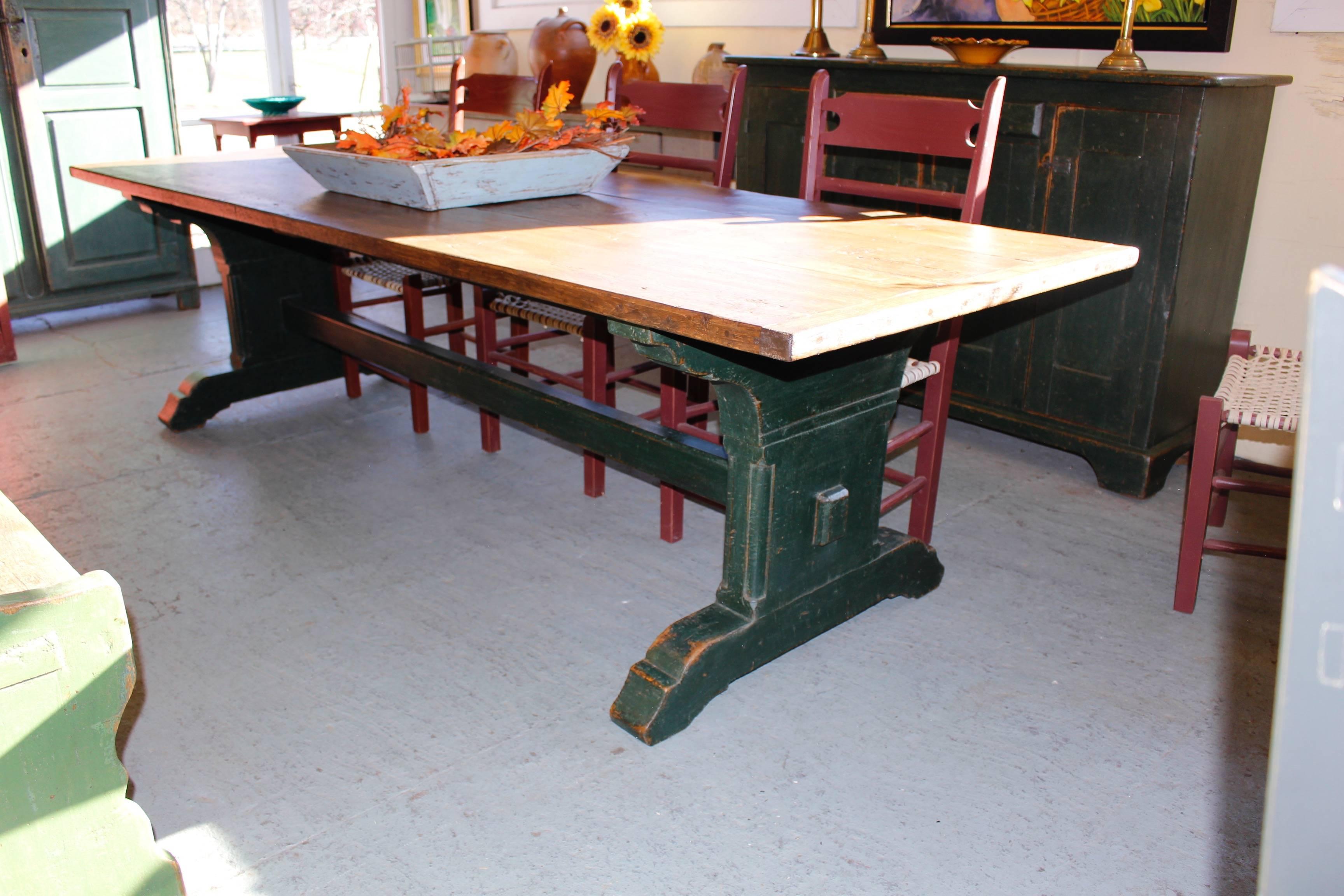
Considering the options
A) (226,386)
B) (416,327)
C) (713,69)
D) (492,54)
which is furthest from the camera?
(492,54)

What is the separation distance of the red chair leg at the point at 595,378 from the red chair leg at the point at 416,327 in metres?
0.52

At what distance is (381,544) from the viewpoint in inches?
103

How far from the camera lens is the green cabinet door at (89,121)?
4.15 meters

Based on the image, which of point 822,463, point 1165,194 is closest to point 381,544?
point 822,463

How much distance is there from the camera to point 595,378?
2781mm

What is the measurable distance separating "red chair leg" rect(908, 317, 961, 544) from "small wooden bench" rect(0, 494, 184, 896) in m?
1.57

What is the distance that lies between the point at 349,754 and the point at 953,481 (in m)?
1.84

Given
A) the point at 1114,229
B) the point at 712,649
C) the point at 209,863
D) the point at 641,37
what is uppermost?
the point at 641,37

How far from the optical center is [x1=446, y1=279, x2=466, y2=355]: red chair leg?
3.28 metres

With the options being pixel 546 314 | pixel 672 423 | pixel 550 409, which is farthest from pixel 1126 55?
pixel 550 409

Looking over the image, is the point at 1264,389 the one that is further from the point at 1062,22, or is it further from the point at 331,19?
the point at 331,19

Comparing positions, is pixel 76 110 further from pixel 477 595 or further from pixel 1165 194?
pixel 1165 194

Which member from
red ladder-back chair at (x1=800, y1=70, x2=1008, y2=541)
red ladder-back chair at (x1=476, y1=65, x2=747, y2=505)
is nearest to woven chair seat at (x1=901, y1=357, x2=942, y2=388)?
red ladder-back chair at (x1=800, y1=70, x2=1008, y2=541)

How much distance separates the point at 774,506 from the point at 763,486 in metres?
0.05
